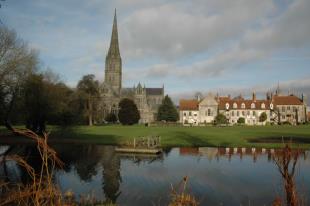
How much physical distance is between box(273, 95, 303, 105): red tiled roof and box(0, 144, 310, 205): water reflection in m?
86.5

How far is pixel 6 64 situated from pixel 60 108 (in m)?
11.0

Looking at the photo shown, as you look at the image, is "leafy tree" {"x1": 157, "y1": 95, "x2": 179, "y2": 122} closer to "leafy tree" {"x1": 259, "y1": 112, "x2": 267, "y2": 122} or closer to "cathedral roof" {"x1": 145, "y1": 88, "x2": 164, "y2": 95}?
"leafy tree" {"x1": 259, "y1": 112, "x2": 267, "y2": 122}

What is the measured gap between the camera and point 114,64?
471ft

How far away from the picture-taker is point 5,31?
32.4 meters

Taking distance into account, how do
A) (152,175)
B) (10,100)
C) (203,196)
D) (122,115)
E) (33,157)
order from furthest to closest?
1. (122,115)
2. (10,100)
3. (33,157)
4. (152,175)
5. (203,196)

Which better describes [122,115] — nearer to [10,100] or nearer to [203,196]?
[10,100]

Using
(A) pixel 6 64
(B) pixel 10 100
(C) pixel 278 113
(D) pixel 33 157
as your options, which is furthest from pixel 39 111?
(C) pixel 278 113

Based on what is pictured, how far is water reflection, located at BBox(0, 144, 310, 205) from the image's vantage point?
13.1 metres

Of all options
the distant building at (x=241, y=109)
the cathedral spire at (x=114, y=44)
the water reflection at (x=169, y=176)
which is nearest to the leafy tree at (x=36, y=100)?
the water reflection at (x=169, y=176)

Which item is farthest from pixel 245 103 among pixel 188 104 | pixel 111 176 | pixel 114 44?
pixel 111 176

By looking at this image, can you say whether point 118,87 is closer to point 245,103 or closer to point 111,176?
point 245,103

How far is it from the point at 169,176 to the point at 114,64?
5076 inches

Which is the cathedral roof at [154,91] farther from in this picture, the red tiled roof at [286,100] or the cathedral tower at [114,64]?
the red tiled roof at [286,100]

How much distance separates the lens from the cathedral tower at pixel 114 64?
14362 centimetres
